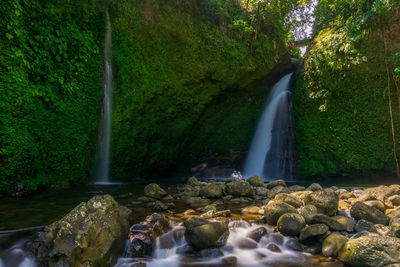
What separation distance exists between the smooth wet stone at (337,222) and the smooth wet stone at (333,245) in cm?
43

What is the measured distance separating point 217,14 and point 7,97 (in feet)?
28.3

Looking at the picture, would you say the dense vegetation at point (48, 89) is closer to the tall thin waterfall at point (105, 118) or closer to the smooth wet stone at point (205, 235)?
the tall thin waterfall at point (105, 118)

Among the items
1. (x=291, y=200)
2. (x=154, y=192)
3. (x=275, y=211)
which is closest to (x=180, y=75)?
(x=154, y=192)

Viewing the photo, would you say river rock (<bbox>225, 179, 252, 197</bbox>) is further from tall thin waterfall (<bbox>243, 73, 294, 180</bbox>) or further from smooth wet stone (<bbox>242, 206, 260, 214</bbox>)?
tall thin waterfall (<bbox>243, 73, 294, 180</bbox>)

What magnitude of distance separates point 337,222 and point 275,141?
8.59 metres

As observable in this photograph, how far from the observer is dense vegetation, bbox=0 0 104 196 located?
4.86 m

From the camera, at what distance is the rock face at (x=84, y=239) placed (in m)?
2.27

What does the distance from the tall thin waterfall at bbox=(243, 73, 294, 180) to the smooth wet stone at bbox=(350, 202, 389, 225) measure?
739cm

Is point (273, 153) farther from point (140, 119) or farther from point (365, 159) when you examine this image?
point (140, 119)

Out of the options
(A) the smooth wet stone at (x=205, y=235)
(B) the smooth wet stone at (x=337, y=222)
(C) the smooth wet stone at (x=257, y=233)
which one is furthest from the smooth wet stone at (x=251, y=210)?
(A) the smooth wet stone at (x=205, y=235)

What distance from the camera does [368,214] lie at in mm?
3652

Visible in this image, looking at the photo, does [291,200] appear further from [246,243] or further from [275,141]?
[275,141]

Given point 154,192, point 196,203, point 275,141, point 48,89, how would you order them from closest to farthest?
point 196,203, point 48,89, point 154,192, point 275,141

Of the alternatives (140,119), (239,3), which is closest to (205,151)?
(140,119)
